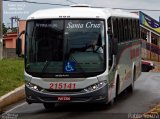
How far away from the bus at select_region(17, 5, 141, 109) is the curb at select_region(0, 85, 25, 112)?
2534 mm

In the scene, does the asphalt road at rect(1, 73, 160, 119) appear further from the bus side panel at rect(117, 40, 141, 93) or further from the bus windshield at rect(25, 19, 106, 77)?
the bus windshield at rect(25, 19, 106, 77)

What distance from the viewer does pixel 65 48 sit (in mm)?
13711

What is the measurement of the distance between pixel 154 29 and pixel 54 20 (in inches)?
1728

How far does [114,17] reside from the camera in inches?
603

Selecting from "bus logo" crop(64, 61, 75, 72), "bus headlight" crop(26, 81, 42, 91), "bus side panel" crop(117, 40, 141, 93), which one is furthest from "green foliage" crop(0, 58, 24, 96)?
"bus logo" crop(64, 61, 75, 72)

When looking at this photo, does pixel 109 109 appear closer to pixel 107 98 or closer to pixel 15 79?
pixel 107 98

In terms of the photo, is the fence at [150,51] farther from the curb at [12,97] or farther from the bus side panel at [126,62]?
the curb at [12,97]

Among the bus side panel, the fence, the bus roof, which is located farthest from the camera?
the fence

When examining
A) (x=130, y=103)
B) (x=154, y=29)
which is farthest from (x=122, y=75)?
(x=154, y=29)

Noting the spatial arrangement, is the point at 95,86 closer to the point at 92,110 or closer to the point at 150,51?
the point at 92,110

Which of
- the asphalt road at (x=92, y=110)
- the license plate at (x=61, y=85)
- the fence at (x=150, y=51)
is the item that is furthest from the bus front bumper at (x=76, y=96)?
the fence at (x=150, y=51)

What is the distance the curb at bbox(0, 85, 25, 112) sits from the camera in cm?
1633

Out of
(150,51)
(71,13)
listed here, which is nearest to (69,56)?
(71,13)

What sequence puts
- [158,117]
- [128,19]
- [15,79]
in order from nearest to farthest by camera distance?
[158,117]
[128,19]
[15,79]
